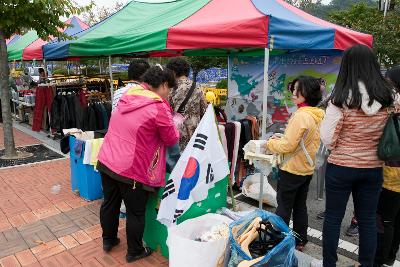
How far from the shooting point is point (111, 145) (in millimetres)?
2867

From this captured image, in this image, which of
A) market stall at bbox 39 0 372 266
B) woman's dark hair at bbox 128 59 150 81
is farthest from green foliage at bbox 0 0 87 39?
woman's dark hair at bbox 128 59 150 81

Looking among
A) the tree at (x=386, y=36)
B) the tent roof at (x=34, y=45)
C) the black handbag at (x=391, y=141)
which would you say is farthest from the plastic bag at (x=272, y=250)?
the tree at (x=386, y=36)

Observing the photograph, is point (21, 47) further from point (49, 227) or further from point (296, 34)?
point (296, 34)

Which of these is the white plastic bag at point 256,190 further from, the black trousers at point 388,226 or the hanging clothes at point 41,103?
the hanging clothes at point 41,103

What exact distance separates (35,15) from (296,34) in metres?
4.81

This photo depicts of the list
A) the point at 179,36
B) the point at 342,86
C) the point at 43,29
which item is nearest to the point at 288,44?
the point at 179,36

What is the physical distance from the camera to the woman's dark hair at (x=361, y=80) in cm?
219

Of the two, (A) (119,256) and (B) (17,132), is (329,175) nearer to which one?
(A) (119,256)

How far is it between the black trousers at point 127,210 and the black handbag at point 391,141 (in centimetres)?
183

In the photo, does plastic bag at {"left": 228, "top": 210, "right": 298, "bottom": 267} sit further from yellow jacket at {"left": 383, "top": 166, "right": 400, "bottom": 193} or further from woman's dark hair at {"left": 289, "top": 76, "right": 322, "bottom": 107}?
woman's dark hair at {"left": 289, "top": 76, "right": 322, "bottom": 107}

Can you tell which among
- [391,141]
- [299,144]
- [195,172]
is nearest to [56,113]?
[195,172]

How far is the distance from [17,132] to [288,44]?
7934 millimetres

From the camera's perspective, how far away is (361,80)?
2225mm

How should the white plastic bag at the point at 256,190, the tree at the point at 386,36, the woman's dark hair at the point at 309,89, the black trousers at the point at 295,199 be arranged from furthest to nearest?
the tree at the point at 386,36 < the white plastic bag at the point at 256,190 < the black trousers at the point at 295,199 < the woman's dark hair at the point at 309,89
